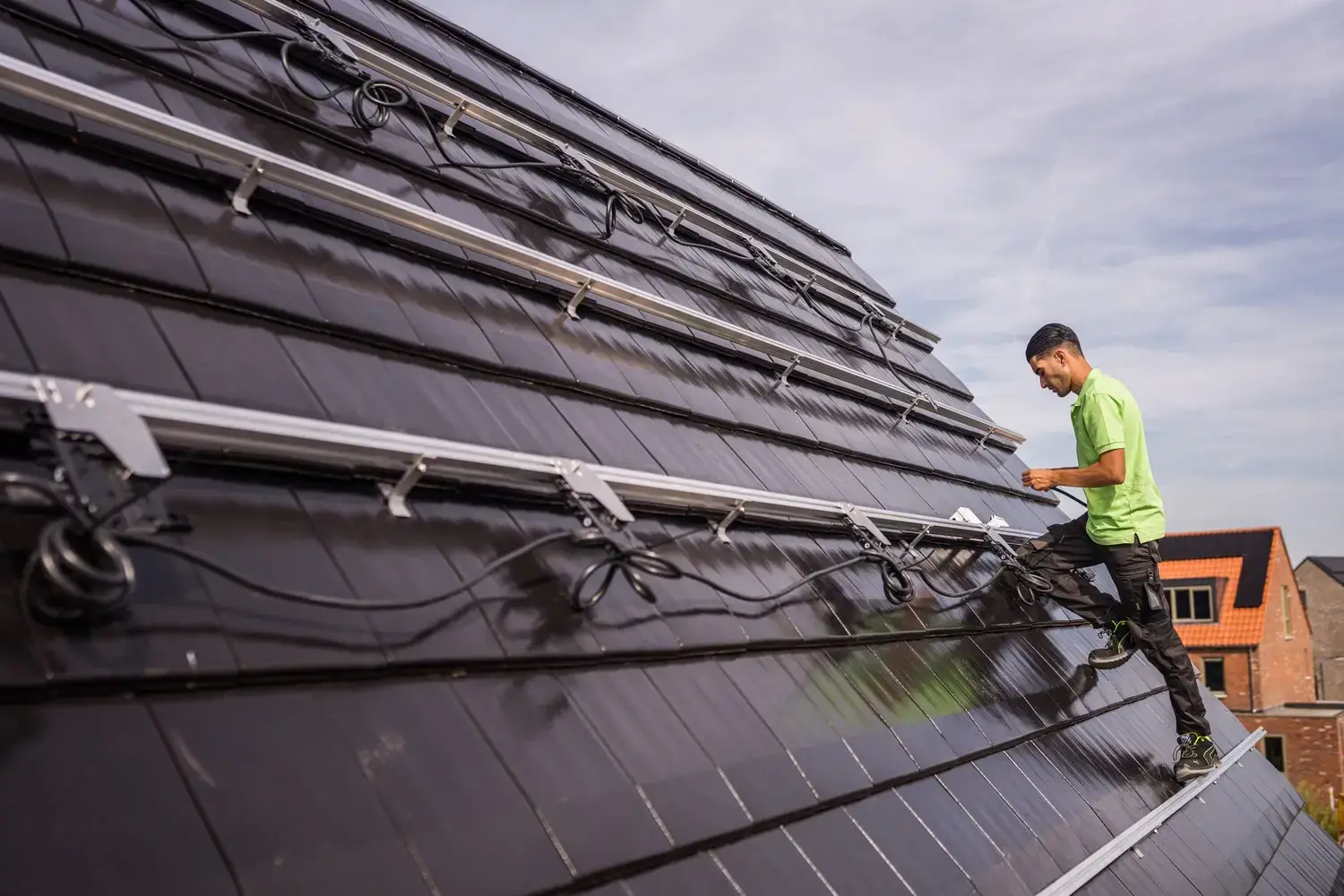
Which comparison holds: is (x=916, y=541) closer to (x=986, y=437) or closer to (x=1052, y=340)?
(x=1052, y=340)

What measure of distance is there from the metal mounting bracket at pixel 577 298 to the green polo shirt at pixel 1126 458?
Result: 2.88m

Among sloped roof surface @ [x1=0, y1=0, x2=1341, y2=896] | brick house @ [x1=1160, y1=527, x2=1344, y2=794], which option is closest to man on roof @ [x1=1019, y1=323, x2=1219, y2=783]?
sloped roof surface @ [x1=0, y1=0, x2=1341, y2=896]

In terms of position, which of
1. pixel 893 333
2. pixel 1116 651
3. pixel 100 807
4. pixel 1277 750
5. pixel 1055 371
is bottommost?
pixel 1277 750

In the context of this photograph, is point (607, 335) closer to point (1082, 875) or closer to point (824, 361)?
point (824, 361)

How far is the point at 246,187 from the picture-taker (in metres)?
3.43

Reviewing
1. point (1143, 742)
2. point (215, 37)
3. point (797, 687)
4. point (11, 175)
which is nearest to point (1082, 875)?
point (797, 687)

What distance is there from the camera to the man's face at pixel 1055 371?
610 centimetres

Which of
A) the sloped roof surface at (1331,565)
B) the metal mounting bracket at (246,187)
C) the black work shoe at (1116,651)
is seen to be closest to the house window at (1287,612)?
the sloped roof surface at (1331,565)

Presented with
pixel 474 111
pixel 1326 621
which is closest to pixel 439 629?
pixel 474 111

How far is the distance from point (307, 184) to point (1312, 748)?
38.0 m

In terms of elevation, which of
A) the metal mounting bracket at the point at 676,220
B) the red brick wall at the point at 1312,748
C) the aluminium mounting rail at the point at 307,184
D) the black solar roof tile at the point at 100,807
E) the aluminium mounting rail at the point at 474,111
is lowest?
the red brick wall at the point at 1312,748

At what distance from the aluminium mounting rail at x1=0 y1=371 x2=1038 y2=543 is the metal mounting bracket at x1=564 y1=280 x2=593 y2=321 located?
47.0 inches

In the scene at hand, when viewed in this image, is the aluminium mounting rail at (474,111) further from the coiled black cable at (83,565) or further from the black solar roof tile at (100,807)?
the black solar roof tile at (100,807)

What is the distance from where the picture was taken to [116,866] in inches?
66.2
